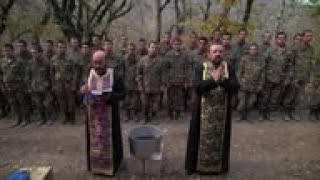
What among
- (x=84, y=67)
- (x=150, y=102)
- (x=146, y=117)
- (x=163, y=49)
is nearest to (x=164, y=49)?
(x=163, y=49)

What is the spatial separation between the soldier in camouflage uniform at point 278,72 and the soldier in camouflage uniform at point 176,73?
1724 millimetres

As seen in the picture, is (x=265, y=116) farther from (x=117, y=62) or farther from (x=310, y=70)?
(x=117, y=62)

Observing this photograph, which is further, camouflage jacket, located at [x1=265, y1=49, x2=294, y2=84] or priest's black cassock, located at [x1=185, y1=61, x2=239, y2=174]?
camouflage jacket, located at [x1=265, y1=49, x2=294, y2=84]

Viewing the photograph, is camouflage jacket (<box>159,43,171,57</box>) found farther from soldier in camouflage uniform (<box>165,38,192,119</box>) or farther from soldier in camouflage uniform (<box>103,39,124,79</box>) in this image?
soldier in camouflage uniform (<box>103,39,124,79</box>)

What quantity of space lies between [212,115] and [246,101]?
3844mm

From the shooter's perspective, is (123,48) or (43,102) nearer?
(43,102)

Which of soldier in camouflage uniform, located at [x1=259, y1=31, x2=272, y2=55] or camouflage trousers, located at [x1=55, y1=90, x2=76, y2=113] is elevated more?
soldier in camouflage uniform, located at [x1=259, y1=31, x2=272, y2=55]

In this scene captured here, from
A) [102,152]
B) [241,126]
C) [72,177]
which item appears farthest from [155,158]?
[241,126]

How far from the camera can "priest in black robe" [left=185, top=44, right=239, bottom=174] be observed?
8.32 m

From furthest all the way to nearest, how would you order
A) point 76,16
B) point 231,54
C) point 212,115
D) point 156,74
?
point 76,16 < point 231,54 < point 156,74 < point 212,115

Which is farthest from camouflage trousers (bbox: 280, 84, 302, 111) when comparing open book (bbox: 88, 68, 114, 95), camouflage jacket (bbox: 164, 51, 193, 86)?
open book (bbox: 88, 68, 114, 95)

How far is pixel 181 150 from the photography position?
10.0m

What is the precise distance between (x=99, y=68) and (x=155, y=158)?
1.67m

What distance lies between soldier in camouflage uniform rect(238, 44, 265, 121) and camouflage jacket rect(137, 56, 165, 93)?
175 cm
